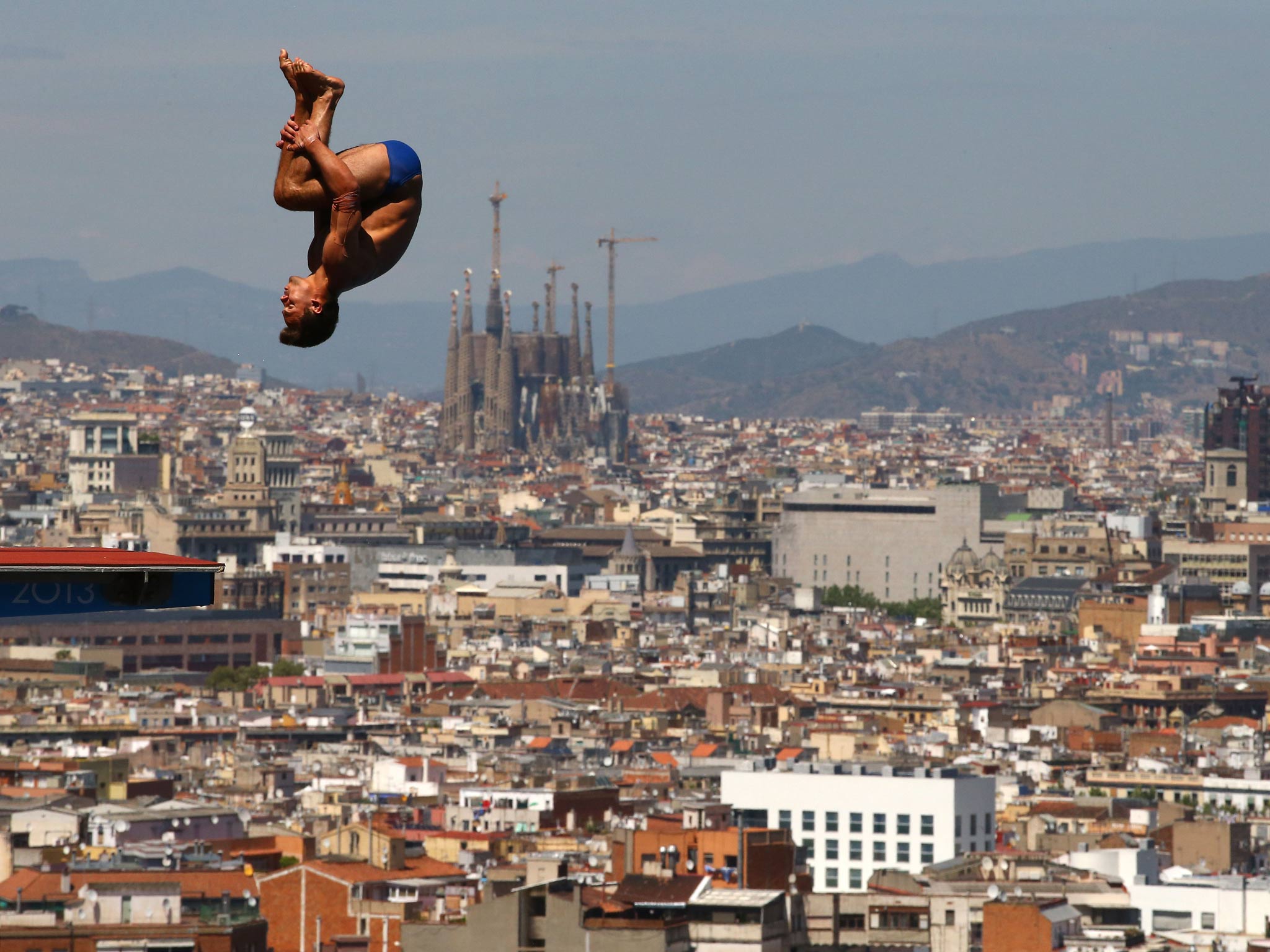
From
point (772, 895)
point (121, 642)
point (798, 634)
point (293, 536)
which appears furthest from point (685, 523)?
point (772, 895)

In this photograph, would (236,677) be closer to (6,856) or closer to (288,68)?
(6,856)

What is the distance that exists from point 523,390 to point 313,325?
589ft

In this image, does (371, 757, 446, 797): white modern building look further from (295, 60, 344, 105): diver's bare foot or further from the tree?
(295, 60, 344, 105): diver's bare foot

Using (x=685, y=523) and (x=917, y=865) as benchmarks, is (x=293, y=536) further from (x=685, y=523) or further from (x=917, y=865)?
(x=917, y=865)

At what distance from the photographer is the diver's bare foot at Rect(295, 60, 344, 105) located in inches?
136

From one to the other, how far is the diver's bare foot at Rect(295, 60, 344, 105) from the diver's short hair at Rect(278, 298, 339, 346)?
0.20 metres

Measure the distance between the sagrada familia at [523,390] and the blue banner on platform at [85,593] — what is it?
558 feet

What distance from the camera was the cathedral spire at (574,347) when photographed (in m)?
183

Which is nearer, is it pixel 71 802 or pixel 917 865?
pixel 71 802

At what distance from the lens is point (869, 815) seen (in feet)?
130

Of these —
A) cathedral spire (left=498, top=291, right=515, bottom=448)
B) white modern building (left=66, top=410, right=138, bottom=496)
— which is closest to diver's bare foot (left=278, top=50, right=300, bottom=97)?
white modern building (left=66, top=410, right=138, bottom=496)

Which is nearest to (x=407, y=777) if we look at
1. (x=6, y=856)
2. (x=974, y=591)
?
Result: (x=6, y=856)

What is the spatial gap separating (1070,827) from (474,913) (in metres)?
15.9

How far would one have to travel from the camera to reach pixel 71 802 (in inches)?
1401
